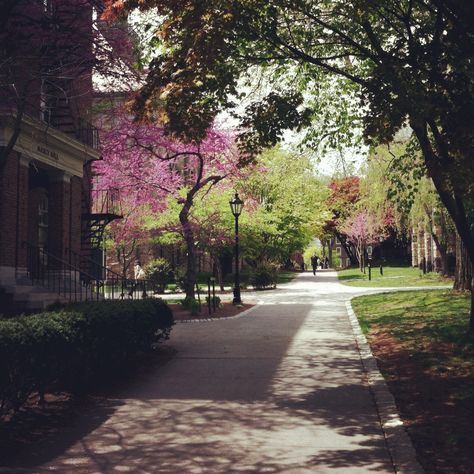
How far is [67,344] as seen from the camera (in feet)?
20.8

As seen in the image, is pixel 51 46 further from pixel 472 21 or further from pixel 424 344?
pixel 424 344

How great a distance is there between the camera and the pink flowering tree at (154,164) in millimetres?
20469

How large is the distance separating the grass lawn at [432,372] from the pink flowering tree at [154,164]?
315 inches

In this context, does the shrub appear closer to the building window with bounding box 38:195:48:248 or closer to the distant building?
the distant building

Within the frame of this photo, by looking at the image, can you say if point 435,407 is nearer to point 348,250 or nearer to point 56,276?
point 56,276

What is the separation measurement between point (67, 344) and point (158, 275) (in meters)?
24.6

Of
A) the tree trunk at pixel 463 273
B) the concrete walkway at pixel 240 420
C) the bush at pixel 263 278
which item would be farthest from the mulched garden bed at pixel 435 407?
the bush at pixel 263 278

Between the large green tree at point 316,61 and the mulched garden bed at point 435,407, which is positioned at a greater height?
the large green tree at point 316,61

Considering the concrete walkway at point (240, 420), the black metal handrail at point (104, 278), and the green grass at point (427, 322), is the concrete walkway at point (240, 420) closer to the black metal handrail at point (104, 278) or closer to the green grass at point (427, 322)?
the green grass at point (427, 322)

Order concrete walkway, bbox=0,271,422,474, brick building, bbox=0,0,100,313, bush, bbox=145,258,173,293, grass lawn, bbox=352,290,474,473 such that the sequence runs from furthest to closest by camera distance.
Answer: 1. bush, bbox=145,258,173,293
2. brick building, bbox=0,0,100,313
3. grass lawn, bbox=352,290,474,473
4. concrete walkway, bbox=0,271,422,474

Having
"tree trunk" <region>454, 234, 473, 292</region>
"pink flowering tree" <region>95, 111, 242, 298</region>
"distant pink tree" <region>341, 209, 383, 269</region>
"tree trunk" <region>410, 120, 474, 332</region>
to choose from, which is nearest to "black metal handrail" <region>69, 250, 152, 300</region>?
"pink flowering tree" <region>95, 111, 242, 298</region>

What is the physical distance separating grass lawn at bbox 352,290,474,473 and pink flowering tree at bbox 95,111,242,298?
8.00 meters

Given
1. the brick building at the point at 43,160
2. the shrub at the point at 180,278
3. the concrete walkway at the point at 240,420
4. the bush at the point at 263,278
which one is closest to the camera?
the concrete walkway at the point at 240,420

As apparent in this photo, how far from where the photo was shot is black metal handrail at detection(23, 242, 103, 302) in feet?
48.5
